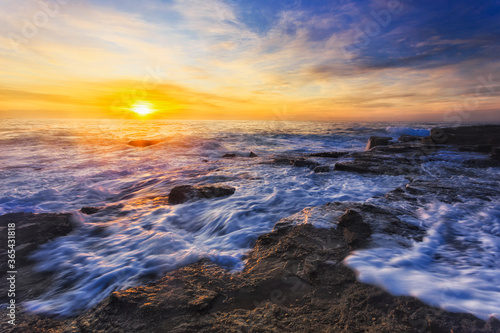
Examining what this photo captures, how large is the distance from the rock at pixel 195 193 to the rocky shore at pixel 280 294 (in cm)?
211

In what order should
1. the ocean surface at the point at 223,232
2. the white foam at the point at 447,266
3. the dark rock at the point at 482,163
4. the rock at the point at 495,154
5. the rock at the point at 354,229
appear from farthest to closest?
the rock at the point at 495,154 → the dark rock at the point at 482,163 → the rock at the point at 354,229 → the ocean surface at the point at 223,232 → the white foam at the point at 447,266

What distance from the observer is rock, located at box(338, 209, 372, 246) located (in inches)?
118

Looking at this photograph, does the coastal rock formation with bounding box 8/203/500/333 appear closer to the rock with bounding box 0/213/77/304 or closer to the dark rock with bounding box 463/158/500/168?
the rock with bounding box 0/213/77/304

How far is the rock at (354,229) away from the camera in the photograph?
3.01 metres

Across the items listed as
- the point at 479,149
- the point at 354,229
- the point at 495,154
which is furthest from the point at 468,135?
the point at 354,229

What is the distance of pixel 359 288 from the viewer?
2.20 meters

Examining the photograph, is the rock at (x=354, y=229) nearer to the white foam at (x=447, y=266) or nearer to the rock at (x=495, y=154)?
the white foam at (x=447, y=266)

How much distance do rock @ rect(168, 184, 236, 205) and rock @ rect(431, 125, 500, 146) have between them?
12884mm

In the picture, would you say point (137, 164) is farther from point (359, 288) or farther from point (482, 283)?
point (482, 283)

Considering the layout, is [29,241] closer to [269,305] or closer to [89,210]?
[89,210]

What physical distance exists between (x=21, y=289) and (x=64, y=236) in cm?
138

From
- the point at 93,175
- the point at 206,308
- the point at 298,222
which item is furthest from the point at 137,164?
the point at 206,308

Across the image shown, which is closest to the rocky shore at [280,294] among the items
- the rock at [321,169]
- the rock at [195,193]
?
the rock at [195,193]

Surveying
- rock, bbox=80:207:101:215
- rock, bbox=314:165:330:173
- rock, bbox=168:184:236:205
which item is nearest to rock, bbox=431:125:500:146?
rock, bbox=314:165:330:173
